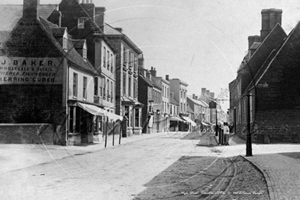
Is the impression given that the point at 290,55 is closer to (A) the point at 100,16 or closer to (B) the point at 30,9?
(A) the point at 100,16

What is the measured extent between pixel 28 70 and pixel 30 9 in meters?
3.48

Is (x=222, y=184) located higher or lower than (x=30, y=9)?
lower

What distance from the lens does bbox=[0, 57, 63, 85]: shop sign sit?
21.0 m

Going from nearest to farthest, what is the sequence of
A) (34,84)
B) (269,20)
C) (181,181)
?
(181,181)
(34,84)
(269,20)

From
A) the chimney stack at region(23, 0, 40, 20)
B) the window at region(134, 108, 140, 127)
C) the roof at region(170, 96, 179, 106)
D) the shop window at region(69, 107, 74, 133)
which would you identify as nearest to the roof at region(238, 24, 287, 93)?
the window at region(134, 108, 140, 127)

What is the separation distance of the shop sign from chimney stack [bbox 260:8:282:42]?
18.0 metres

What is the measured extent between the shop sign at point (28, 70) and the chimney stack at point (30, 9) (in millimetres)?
2682

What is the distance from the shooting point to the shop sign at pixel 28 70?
2097 centimetres

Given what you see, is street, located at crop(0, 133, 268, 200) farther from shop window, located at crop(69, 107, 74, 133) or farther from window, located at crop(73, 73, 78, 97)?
window, located at crop(73, 73, 78, 97)

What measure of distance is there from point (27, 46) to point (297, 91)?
1757cm

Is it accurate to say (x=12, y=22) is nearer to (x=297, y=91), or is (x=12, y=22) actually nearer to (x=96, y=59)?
(x=96, y=59)

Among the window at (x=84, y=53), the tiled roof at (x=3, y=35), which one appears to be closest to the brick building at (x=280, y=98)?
the window at (x=84, y=53)

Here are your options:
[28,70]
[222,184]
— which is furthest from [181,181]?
[28,70]

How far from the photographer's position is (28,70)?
21.7 metres
